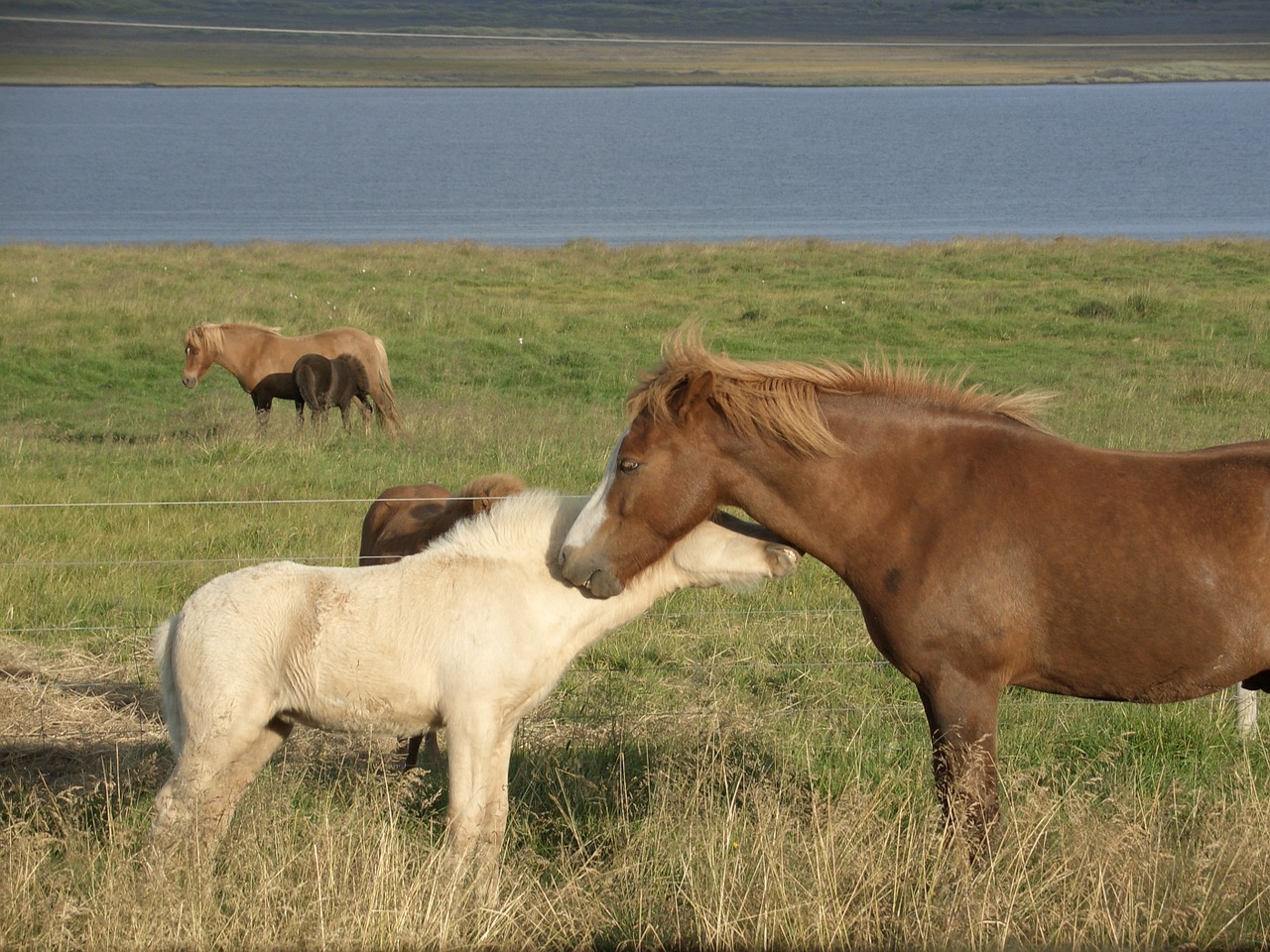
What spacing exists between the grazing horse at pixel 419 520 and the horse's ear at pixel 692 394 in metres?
1.69

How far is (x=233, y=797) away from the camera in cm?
436

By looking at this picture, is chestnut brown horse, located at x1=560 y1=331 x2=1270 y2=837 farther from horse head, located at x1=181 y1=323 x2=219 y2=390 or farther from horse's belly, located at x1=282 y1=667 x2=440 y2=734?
horse head, located at x1=181 y1=323 x2=219 y2=390


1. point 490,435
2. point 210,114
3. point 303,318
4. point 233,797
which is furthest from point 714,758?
point 210,114

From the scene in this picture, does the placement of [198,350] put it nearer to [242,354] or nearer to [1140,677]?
[242,354]

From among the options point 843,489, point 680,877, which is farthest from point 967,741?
point 680,877

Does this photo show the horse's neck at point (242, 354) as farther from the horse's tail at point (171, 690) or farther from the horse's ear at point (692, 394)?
the horse's ear at point (692, 394)

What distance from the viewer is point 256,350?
15.6 metres

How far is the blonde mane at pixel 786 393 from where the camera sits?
416 centimetres

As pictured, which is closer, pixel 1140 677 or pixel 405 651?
pixel 1140 677

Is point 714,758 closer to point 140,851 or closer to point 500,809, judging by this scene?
point 500,809

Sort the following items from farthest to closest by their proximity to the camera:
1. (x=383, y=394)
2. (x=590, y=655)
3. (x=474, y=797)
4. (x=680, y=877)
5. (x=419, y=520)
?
1. (x=383, y=394)
2. (x=590, y=655)
3. (x=419, y=520)
4. (x=474, y=797)
5. (x=680, y=877)

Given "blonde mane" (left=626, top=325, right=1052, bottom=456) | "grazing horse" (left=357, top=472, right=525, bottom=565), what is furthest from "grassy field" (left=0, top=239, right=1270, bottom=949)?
"blonde mane" (left=626, top=325, right=1052, bottom=456)

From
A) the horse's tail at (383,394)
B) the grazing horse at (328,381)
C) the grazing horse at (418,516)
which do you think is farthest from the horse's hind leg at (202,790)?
the grazing horse at (328,381)

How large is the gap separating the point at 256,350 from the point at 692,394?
40.8ft
